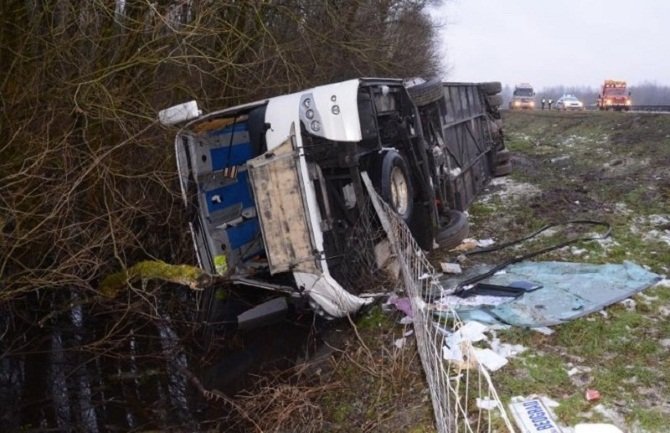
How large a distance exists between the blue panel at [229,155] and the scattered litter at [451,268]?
2455 mm

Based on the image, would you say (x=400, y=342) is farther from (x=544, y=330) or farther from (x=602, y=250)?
(x=602, y=250)

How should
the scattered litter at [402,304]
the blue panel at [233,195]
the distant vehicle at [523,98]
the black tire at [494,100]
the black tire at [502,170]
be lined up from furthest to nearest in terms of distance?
the distant vehicle at [523,98] < the black tire at [494,100] < the black tire at [502,170] < the blue panel at [233,195] < the scattered litter at [402,304]

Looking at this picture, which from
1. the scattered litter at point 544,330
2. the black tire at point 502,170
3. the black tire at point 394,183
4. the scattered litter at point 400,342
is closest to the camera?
the scattered litter at point 544,330

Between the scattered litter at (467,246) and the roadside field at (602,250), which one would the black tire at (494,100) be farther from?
the scattered litter at (467,246)

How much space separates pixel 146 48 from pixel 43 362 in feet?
12.1

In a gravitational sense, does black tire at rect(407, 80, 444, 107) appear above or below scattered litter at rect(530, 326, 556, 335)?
above

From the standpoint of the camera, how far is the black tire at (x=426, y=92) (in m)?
6.52

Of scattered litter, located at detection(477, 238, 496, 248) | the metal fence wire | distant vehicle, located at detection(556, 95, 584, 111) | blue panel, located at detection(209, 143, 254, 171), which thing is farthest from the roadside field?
distant vehicle, located at detection(556, 95, 584, 111)

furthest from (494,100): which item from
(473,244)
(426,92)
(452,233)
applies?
(452,233)

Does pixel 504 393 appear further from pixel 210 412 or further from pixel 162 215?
pixel 162 215

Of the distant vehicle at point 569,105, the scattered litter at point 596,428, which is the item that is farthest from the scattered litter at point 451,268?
the distant vehicle at point 569,105

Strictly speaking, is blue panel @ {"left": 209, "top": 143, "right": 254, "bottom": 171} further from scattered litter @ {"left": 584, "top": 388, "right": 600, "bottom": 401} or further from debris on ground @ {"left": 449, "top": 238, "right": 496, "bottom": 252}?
scattered litter @ {"left": 584, "top": 388, "right": 600, "bottom": 401}

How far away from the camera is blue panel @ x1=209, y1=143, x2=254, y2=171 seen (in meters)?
5.51

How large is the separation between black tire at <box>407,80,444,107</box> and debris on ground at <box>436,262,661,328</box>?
7.46ft
